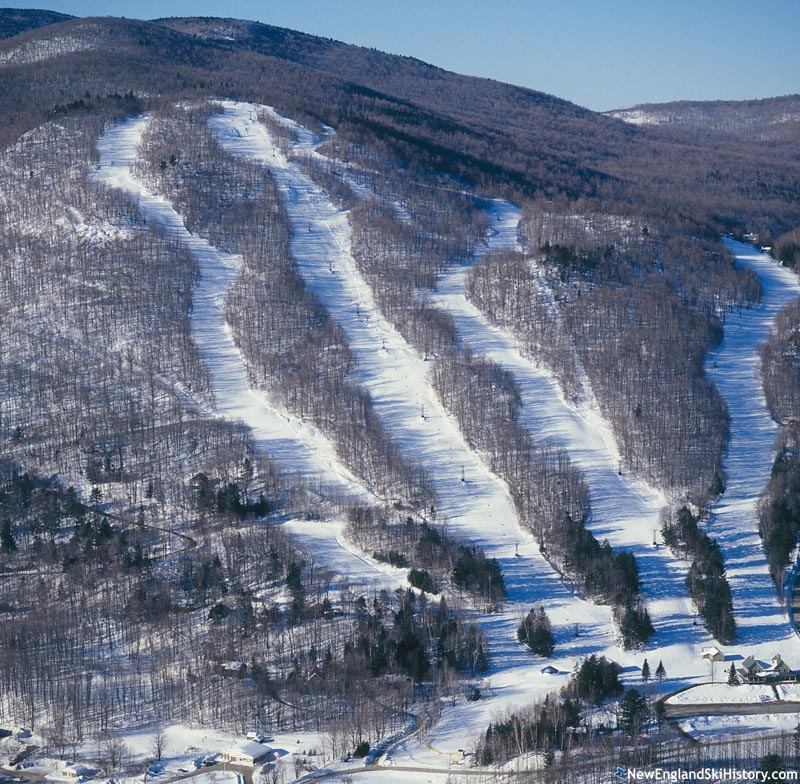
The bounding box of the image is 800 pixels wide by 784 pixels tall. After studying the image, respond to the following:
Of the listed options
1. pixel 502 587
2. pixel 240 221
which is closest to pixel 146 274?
pixel 240 221

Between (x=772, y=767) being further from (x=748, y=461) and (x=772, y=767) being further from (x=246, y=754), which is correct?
(x=748, y=461)

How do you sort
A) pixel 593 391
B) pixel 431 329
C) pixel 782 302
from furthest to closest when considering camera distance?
1. pixel 782 302
2. pixel 431 329
3. pixel 593 391

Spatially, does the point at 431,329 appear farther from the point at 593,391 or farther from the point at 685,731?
the point at 685,731

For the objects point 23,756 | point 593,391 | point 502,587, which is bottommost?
point 23,756

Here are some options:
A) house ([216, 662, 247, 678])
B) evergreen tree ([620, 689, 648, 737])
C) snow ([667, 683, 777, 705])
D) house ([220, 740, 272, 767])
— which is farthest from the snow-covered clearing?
house ([216, 662, 247, 678])

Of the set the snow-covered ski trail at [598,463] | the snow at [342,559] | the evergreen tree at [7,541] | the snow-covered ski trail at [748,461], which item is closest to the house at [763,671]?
the snow-covered ski trail at [748,461]

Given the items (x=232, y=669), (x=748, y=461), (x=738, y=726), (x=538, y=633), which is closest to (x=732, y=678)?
(x=738, y=726)

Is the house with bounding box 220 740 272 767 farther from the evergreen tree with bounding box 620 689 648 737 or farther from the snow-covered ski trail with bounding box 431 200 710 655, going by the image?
the snow-covered ski trail with bounding box 431 200 710 655

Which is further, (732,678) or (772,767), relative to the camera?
(732,678)
